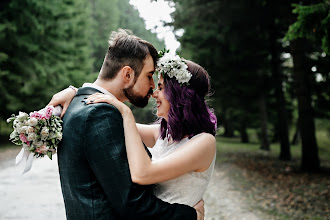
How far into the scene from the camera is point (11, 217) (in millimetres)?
5707

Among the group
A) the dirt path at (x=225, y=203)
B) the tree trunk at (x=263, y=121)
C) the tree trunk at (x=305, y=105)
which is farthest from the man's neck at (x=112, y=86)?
the tree trunk at (x=263, y=121)

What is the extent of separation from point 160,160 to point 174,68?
2.70 feet

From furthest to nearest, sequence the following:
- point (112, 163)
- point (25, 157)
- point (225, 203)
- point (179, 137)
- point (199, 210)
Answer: point (225, 203) < point (179, 137) < point (199, 210) < point (25, 157) < point (112, 163)

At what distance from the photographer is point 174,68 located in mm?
2586

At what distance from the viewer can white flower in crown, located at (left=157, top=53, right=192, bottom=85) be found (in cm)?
259

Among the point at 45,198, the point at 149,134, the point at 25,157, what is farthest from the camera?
the point at 45,198

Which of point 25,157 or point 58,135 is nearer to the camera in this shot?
point 58,135

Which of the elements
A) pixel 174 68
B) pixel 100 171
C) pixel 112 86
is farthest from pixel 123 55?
pixel 100 171

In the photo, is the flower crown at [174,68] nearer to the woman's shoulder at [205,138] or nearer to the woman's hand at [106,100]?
the woman's shoulder at [205,138]

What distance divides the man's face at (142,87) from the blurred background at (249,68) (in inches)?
135

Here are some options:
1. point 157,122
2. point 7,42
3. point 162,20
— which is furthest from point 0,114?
point 157,122

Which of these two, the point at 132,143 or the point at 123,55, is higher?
the point at 123,55

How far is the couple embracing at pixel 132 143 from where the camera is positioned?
1877mm

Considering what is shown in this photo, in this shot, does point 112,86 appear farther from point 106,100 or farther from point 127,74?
point 106,100
